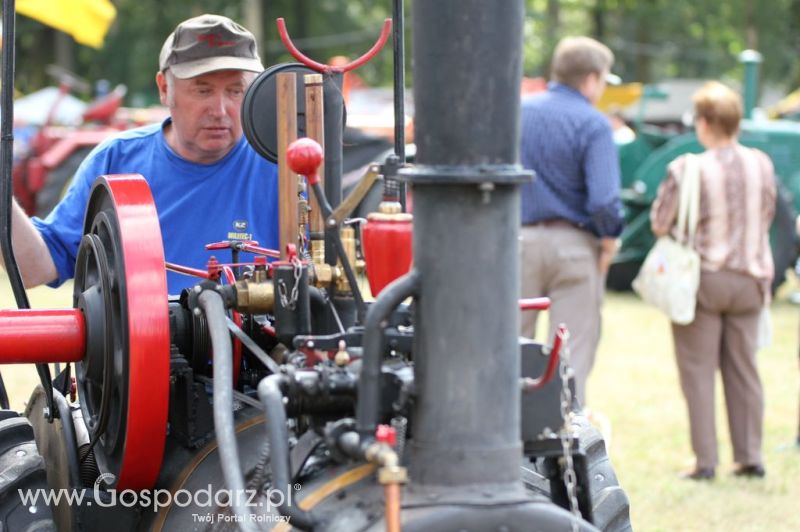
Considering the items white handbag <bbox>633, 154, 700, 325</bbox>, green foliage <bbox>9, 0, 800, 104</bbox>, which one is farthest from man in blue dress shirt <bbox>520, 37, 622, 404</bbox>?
green foliage <bbox>9, 0, 800, 104</bbox>

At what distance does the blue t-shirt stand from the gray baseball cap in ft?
0.79

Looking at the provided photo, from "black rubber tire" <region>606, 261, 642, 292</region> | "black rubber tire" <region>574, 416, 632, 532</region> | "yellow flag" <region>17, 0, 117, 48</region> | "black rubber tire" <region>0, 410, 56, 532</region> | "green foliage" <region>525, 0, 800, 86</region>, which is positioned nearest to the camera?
"black rubber tire" <region>574, 416, 632, 532</region>

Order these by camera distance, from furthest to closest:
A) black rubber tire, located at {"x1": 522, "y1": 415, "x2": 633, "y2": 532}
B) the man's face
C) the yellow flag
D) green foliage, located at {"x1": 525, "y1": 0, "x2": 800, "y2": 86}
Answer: green foliage, located at {"x1": 525, "y1": 0, "x2": 800, "y2": 86} → the yellow flag → the man's face → black rubber tire, located at {"x1": 522, "y1": 415, "x2": 633, "y2": 532}

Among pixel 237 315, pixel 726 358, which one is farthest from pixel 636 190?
pixel 237 315

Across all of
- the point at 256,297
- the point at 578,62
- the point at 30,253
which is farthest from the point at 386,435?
the point at 578,62

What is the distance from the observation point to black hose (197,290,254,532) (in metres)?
1.77

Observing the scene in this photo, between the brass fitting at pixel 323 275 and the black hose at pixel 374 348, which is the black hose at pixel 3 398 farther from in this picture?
the black hose at pixel 374 348

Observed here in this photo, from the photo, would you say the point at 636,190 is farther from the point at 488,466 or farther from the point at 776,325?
the point at 488,466

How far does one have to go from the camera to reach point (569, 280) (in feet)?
18.9

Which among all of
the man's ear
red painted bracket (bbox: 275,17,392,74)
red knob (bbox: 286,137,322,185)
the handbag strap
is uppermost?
red painted bracket (bbox: 275,17,392,74)

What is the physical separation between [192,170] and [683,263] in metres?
3.02

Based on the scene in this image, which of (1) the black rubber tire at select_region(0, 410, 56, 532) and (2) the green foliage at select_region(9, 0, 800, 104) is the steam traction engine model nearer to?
(1) the black rubber tire at select_region(0, 410, 56, 532)

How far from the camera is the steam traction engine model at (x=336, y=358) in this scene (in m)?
1.66

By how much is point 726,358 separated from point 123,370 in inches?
164
